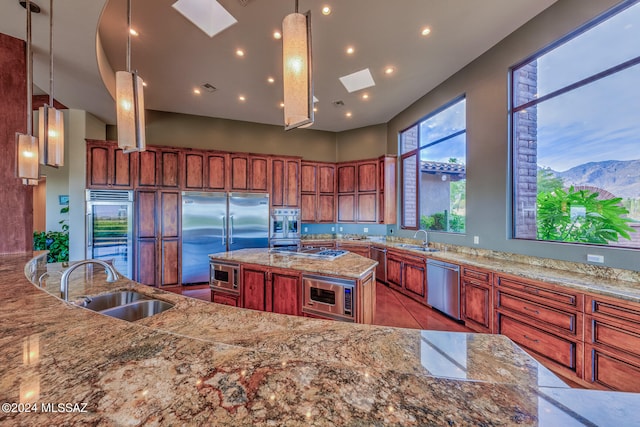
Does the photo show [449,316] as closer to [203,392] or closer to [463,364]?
[463,364]

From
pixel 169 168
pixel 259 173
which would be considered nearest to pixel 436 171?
pixel 259 173

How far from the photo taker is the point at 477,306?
2855 millimetres

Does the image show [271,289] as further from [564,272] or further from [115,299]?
[564,272]

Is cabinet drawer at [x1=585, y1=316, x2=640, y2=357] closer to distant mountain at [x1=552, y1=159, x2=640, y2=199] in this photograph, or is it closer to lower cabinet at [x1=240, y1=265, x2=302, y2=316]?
distant mountain at [x1=552, y1=159, x2=640, y2=199]

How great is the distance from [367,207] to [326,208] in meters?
0.98

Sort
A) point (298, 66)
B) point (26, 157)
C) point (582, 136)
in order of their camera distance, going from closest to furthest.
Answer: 1. point (298, 66)
2. point (26, 157)
3. point (582, 136)

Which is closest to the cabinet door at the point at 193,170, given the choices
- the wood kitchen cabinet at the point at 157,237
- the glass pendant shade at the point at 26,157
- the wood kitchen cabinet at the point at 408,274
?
the wood kitchen cabinet at the point at 157,237

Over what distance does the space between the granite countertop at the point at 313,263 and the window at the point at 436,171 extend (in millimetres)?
2164

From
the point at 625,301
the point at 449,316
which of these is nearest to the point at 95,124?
the point at 449,316

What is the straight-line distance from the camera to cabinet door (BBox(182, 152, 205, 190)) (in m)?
4.71

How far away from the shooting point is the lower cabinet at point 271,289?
8.30 feet

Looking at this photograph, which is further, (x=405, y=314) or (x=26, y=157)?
(x=405, y=314)

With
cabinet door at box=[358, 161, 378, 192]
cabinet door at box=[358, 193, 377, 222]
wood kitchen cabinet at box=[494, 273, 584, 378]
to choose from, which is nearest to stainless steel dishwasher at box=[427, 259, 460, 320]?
wood kitchen cabinet at box=[494, 273, 584, 378]

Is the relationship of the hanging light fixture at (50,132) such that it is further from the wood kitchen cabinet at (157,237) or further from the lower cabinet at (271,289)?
the wood kitchen cabinet at (157,237)
